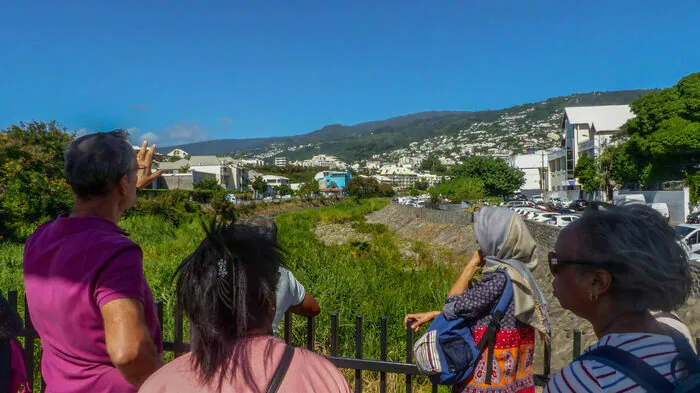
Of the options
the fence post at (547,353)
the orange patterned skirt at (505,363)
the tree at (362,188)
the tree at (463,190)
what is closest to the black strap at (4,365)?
the orange patterned skirt at (505,363)

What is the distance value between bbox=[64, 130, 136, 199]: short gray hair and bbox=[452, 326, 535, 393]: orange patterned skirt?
1.40 metres

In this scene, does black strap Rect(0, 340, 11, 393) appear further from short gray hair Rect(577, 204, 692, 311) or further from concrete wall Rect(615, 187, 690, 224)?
concrete wall Rect(615, 187, 690, 224)

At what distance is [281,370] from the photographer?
39.5 inches

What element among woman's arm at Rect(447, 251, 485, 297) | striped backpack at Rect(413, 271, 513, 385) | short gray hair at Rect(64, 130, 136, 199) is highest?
short gray hair at Rect(64, 130, 136, 199)

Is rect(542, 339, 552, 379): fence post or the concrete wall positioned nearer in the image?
rect(542, 339, 552, 379): fence post

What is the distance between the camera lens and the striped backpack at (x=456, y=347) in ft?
5.58

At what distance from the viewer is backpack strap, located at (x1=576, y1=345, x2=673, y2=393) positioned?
0.91 meters

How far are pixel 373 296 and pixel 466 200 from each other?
106 feet

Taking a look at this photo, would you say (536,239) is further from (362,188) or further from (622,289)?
(362,188)

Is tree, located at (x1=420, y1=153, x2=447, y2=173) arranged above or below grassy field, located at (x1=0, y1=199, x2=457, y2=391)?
above

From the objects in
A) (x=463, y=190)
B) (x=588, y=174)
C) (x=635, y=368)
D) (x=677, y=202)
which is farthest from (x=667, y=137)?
(x=635, y=368)

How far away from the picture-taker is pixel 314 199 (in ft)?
193

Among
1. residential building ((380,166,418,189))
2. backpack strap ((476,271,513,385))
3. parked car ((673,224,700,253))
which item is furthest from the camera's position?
residential building ((380,166,418,189))

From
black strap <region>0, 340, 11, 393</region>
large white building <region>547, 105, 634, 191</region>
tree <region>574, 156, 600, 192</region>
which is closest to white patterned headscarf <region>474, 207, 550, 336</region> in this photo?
black strap <region>0, 340, 11, 393</region>
